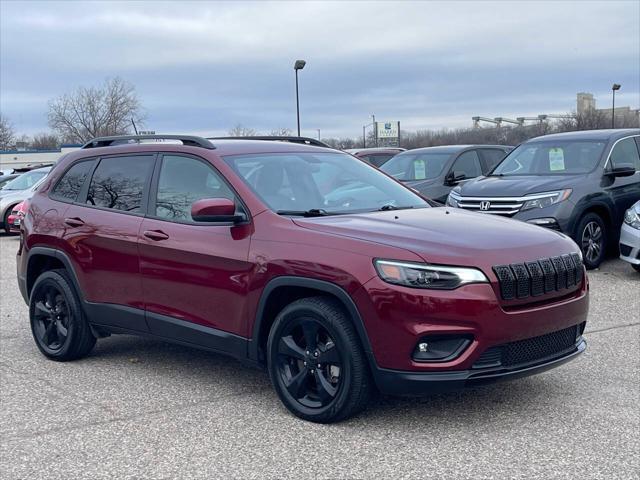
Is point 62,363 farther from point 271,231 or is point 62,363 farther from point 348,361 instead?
point 348,361

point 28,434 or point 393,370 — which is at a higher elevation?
point 393,370

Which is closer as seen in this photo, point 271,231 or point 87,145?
point 271,231

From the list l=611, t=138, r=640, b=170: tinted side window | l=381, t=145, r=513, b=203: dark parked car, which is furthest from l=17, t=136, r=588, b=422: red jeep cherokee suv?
l=381, t=145, r=513, b=203: dark parked car

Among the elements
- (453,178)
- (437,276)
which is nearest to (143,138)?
(437,276)

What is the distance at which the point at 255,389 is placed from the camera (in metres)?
5.54

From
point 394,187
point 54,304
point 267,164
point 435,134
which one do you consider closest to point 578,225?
point 394,187

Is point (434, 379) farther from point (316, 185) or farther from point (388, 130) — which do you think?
point (388, 130)

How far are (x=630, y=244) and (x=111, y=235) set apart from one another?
6.32 m

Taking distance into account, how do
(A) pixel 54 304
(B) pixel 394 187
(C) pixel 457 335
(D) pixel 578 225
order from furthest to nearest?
(D) pixel 578 225
(A) pixel 54 304
(B) pixel 394 187
(C) pixel 457 335

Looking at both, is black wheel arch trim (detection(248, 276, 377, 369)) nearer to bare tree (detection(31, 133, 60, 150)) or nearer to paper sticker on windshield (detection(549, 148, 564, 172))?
paper sticker on windshield (detection(549, 148, 564, 172))

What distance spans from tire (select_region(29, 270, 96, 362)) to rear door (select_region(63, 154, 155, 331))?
0.19 metres

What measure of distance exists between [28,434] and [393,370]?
216cm

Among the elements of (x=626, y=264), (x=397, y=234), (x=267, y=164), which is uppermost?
(x=267, y=164)

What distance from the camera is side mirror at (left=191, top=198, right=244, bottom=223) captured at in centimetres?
494
